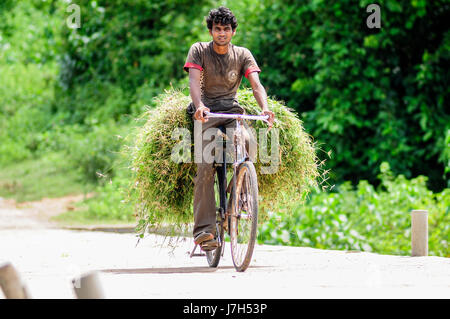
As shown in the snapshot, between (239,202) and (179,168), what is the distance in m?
0.79

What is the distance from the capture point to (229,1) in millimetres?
14602

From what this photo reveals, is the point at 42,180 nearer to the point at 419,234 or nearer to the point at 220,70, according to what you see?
the point at 419,234

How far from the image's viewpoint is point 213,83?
20.1 ft

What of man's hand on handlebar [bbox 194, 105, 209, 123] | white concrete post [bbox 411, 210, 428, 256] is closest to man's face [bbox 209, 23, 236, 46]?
man's hand on handlebar [bbox 194, 105, 209, 123]

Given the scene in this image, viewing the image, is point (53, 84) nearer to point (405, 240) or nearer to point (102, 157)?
point (102, 157)

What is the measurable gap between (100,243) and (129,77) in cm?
888

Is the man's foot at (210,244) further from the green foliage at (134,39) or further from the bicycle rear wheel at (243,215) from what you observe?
the green foliage at (134,39)

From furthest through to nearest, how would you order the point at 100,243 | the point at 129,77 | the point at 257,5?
the point at 129,77, the point at 257,5, the point at 100,243

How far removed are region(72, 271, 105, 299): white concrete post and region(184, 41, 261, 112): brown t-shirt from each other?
10.4 feet

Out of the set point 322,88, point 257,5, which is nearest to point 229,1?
point 257,5

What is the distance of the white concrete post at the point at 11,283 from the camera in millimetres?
3387

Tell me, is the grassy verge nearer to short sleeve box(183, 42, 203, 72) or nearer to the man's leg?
the man's leg

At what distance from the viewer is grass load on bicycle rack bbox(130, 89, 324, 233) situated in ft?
21.0

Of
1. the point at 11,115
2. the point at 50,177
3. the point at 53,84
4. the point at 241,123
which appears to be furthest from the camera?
the point at 11,115
